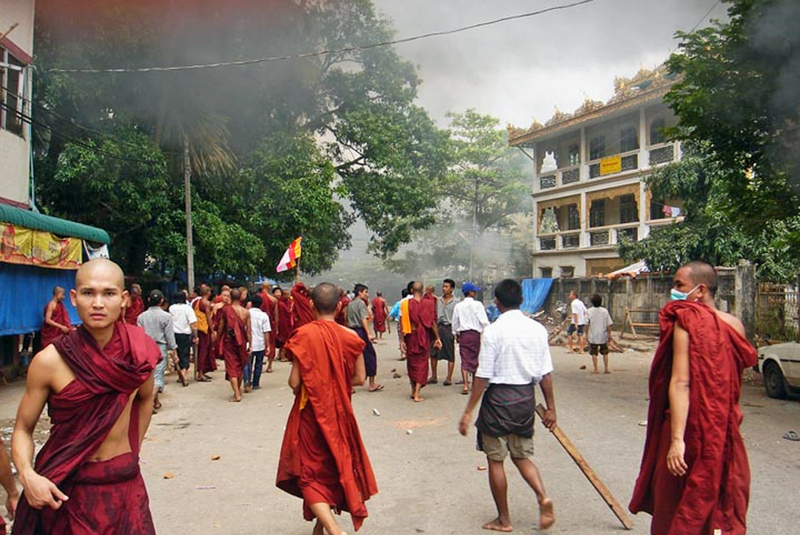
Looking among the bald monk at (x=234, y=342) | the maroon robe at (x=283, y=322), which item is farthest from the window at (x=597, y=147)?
the bald monk at (x=234, y=342)

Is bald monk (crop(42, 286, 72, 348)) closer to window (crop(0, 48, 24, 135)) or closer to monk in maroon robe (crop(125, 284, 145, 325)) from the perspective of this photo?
monk in maroon robe (crop(125, 284, 145, 325))

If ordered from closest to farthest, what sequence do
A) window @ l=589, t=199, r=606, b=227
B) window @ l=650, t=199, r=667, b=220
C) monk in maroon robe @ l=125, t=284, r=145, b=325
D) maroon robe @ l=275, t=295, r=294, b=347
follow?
monk in maroon robe @ l=125, t=284, r=145, b=325 → maroon robe @ l=275, t=295, r=294, b=347 → window @ l=650, t=199, r=667, b=220 → window @ l=589, t=199, r=606, b=227

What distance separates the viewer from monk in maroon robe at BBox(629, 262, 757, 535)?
2908 mm

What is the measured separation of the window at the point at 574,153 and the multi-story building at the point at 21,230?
2025 centimetres

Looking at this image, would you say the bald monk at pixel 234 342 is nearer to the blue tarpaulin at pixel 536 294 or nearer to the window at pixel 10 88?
the window at pixel 10 88

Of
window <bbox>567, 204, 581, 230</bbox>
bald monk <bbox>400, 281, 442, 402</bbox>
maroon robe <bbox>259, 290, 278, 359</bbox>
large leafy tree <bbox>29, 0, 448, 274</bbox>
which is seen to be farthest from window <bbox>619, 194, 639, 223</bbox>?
bald monk <bbox>400, 281, 442, 402</bbox>

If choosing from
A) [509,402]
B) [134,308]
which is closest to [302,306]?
[134,308]

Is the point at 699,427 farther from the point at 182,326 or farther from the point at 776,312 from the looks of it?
the point at 776,312

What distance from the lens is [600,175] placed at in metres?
26.0

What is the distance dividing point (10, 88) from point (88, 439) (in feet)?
37.6

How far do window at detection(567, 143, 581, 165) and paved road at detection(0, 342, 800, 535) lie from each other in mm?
18741

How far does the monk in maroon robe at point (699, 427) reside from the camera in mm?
2908

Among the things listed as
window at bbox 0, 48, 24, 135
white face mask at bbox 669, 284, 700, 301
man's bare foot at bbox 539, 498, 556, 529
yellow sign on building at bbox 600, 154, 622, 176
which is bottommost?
man's bare foot at bbox 539, 498, 556, 529

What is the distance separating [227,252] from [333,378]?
46.8 feet
